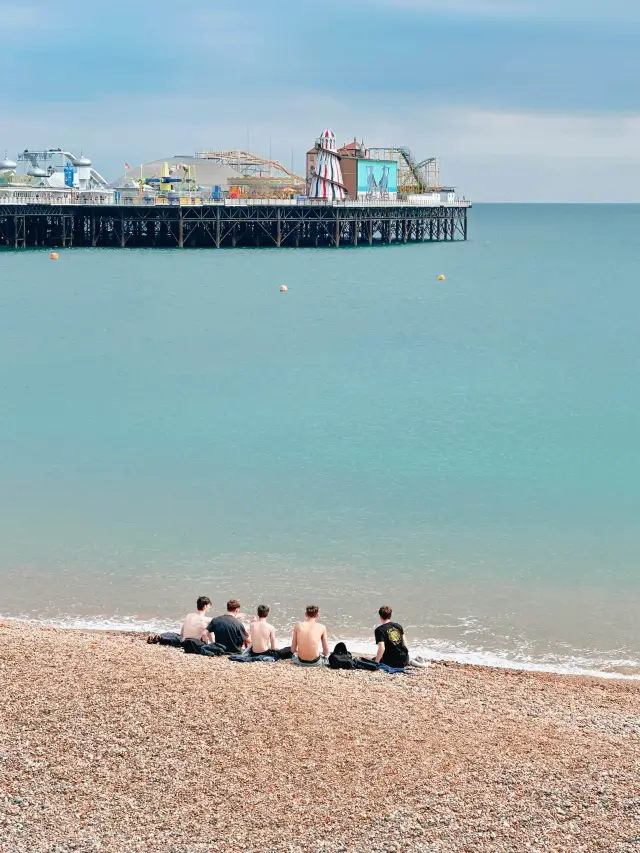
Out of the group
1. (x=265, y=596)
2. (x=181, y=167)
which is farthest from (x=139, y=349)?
(x=181, y=167)

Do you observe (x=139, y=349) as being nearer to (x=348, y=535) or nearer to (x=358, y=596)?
(x=348, y=535)

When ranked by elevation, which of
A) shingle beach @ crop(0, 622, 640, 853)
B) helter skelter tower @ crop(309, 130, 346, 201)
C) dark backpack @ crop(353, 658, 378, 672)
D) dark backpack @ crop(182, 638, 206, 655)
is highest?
helter skelter tower @ crop(309, 130, 346, 201)

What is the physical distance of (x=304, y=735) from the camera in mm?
8922

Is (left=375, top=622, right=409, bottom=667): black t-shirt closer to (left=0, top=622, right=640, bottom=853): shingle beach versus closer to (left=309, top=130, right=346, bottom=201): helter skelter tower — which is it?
(left=0, top=622, right=640, bottom=853): shingle beach

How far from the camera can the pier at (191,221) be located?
78562mm

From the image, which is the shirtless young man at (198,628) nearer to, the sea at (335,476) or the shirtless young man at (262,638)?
the shirtless young man at (262,638)

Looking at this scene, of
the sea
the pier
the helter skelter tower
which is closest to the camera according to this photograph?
the sea

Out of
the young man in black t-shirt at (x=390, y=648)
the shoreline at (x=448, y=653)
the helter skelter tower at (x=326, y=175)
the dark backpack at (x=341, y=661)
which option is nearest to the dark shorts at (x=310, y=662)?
the dark backpack at (x=341, y=661)

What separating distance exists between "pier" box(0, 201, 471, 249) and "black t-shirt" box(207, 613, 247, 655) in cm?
6557

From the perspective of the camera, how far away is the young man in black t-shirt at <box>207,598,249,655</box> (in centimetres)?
1144

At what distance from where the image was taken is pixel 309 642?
11.2 m

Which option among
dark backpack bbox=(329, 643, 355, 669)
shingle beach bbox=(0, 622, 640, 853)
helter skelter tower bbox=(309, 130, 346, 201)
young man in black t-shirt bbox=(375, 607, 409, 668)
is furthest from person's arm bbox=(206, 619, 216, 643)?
helter skelter tower bbox=(309, 130, 346, 201)

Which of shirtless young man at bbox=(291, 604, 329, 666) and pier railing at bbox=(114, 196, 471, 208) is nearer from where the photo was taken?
shirtless young man at bbox=(291, 604, 329, 666)

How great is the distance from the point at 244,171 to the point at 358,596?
90.2m
